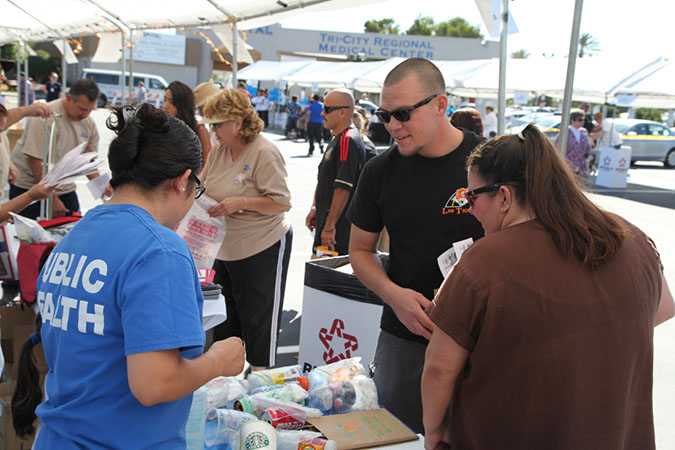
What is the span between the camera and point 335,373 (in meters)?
2.40

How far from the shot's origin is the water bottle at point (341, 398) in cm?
219

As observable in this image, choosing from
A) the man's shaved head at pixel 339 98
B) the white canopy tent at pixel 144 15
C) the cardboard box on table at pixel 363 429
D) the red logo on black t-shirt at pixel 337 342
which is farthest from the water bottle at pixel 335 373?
the white canopy tent at pixel 144 15

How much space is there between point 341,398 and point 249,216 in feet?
5.46

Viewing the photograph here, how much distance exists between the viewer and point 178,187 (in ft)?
4.79

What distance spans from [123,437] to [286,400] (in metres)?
0.90

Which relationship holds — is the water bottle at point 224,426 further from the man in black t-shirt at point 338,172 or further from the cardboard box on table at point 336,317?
the man in black t-shirt at point 338,172

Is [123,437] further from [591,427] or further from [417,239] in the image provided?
[417,239]

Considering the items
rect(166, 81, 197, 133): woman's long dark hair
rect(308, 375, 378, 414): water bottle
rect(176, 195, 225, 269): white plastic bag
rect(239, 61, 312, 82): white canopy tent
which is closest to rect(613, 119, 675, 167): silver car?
rect(239, 61, 312, 82): white canopy tent

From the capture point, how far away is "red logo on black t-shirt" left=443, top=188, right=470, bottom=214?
2232 millimetres

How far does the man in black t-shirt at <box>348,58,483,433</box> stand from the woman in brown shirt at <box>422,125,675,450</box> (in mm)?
697

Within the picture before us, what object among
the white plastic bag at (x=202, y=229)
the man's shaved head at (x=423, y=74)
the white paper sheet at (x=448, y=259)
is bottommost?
the white plastic bag at (x=202, y=229)

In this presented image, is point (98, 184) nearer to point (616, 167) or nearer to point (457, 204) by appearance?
point (457, 204)

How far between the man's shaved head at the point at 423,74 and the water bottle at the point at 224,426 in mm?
1370

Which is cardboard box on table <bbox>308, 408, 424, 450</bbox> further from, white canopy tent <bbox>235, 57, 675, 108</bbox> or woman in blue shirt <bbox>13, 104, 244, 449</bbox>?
white canopy tent <bbox>235, 57, 675, 108</bbox>
